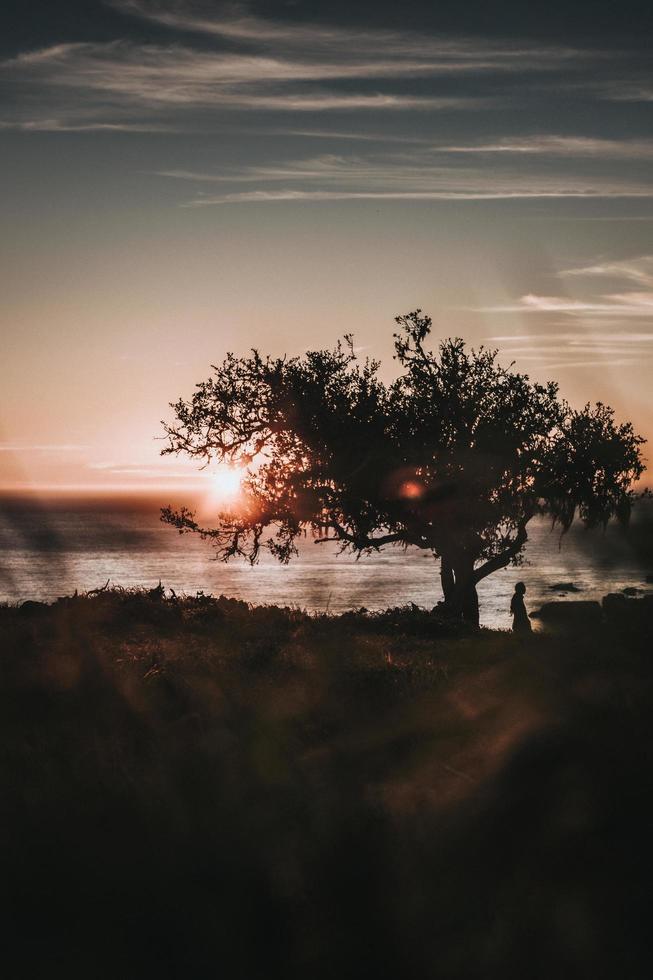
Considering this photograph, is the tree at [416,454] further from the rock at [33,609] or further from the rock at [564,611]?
the rock at [564,611]

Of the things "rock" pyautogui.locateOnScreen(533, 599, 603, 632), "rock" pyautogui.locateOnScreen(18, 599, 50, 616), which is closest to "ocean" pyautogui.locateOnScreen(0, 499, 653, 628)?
"rock" pyautogui.locateOnScreen(533, 599, 603, 632)

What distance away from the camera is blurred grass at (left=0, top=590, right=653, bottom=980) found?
777 cm

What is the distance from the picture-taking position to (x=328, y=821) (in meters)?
9.55

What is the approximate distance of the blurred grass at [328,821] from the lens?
7773 mm

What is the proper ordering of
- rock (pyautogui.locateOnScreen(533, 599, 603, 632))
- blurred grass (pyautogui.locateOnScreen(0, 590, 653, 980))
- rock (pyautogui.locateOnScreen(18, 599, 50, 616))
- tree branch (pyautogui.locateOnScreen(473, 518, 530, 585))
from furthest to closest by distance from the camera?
rock (pyautogui.locateOnScreen(533, 599, 603, 632)) < tree branch (pyautogui.locateOnScreen(473, 518, 530, 585)) < rock (pyautogui.locateOnScreen(18, 599, 50, 616)) < blurred grass (pyautogui.locateOnScreen(0, 590, 653, 980))

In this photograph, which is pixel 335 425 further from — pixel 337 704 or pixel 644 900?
pixel 644 900

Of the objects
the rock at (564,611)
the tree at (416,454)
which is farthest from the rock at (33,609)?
the rock at (564,611)

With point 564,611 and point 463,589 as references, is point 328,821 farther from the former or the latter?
point 564,611

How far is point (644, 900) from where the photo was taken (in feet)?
26.9

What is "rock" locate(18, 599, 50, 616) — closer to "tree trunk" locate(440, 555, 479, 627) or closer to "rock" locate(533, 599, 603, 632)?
"tree trunk" locate(440, 555, 479, 627)

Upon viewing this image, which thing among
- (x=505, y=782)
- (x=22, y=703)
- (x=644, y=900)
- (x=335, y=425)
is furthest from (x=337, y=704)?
(x=335, y=425)

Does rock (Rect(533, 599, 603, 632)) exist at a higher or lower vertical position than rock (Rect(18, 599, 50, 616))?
lower

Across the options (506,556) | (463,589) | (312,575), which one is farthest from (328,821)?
(312,575)

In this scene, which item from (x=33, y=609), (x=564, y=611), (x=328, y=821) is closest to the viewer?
(x=328, y=821)
